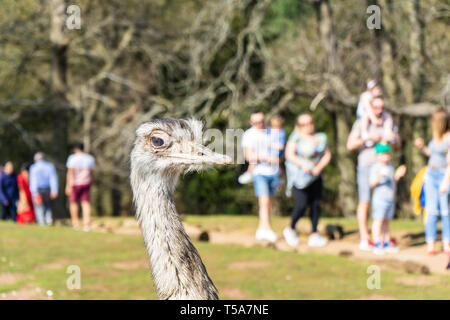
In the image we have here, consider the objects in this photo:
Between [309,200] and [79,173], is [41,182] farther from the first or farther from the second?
[309,200]

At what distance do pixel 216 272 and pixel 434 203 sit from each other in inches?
134

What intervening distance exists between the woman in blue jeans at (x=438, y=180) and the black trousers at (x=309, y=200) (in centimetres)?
202

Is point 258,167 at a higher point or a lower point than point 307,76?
lower

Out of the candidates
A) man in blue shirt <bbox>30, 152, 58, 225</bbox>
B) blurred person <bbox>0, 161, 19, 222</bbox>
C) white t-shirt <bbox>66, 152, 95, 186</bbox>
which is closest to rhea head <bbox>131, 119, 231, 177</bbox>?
white t-shirt <bbox>66, 152, 95, 186</bbox>

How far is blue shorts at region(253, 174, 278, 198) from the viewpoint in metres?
12.2

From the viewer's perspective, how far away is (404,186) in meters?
22.2

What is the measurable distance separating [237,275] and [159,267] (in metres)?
5.71

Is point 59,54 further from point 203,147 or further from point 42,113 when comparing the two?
point 203,147

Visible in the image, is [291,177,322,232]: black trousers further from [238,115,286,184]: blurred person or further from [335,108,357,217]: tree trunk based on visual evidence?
[335,108,357,217]: tree trunk

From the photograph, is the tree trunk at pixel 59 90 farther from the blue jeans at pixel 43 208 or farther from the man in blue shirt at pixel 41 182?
the man in blue shirt at pixel 41 182

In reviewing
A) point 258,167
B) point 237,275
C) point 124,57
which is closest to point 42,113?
point 124,57

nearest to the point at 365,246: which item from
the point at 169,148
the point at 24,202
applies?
the point at 169,148

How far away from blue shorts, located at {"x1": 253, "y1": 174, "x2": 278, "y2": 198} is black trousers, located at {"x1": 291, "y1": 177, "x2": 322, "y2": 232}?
361mm

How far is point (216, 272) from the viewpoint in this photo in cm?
1041
